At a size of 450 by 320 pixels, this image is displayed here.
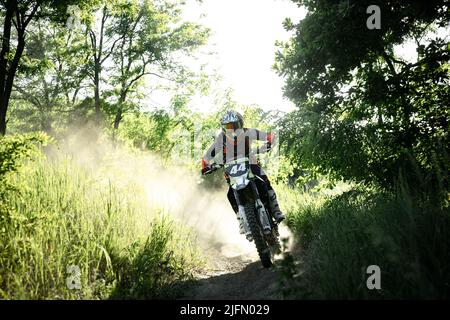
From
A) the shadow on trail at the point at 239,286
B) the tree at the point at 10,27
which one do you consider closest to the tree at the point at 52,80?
the tree at the point at 10,27

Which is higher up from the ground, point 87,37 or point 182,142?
point 87,37

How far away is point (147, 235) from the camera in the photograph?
5129 mm

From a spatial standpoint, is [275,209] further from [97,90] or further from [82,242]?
[97,90]

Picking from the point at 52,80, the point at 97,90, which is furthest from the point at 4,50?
the point at 52,80

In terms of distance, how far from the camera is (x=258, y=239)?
5.14 metres

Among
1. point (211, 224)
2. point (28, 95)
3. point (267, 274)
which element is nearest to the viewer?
point (267, 274)

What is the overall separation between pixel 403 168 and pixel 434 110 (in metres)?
0.95

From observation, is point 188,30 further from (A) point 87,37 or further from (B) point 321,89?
(B) point 321,89

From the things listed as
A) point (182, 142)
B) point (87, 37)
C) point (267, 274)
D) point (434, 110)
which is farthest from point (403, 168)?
point (87, 37)

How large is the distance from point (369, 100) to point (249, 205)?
2.44m

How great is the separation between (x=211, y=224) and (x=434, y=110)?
5.94 m
